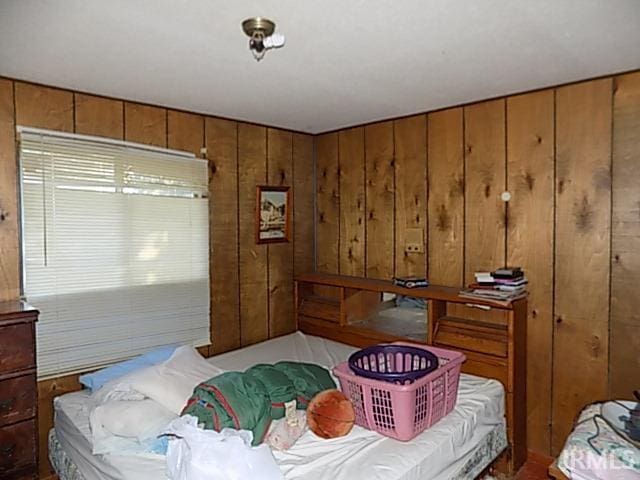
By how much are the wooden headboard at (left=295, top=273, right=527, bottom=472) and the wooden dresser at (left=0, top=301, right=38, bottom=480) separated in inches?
74.1

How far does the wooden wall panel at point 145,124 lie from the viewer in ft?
8.69

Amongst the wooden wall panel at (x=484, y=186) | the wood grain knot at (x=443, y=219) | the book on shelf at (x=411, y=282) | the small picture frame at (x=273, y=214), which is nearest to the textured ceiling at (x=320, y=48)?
the wooden wall panel at (x=484, y=186)

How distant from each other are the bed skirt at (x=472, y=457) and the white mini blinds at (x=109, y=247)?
41 cm

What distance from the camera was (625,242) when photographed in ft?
7.48

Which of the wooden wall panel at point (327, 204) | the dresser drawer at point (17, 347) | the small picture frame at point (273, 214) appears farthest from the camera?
the wooden wall panel at point (327, 204)

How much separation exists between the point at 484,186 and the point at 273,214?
5.12 feet

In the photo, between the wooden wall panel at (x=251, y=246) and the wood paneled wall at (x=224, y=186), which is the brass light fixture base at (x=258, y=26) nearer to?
the wood paneled wall at (x=224, y=186)

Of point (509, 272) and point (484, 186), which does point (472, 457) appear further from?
point (484, 186)

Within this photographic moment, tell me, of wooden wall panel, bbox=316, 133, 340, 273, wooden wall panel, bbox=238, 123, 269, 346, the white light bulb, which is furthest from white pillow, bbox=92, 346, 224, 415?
wooden wall panel, bbox=316, 133, 340, 273

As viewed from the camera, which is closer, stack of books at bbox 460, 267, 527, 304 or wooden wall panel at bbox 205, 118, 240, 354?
stack of books at bbox 460, 267, 527, 304

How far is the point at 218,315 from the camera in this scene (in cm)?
313

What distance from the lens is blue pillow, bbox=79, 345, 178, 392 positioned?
2.31 m

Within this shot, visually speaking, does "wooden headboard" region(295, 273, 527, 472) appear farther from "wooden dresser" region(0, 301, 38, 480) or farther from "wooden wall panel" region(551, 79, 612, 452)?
"wooden dresser" region(0, 301, 38, 480)

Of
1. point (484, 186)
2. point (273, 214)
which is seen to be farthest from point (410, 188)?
point (273, 214)
